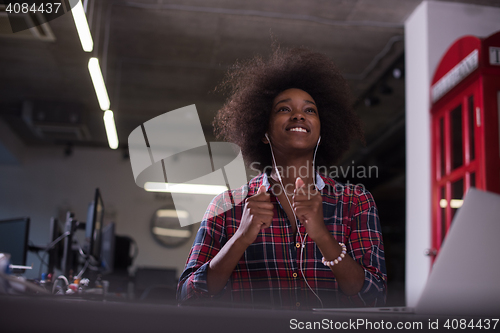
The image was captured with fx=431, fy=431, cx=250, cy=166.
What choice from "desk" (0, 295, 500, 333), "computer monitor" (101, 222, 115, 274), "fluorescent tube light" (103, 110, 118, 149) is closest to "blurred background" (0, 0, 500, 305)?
"fluorescent tube light" (103, 110, 118, 149)

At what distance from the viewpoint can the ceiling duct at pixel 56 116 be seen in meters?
6.39

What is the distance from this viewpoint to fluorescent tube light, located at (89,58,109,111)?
3.31m

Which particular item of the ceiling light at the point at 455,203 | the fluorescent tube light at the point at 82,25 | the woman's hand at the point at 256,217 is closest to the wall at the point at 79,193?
the fluorescent tube light at the point at 82,25

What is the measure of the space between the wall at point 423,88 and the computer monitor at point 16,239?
2.83 m

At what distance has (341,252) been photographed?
1.12 metres

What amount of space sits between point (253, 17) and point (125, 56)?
5.89 feet

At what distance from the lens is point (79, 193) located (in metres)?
8.26

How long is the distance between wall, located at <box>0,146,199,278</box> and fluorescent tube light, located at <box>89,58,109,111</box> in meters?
4.77

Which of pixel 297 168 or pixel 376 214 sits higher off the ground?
pixel 297 168

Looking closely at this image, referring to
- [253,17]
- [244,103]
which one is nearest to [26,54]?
[253,17]

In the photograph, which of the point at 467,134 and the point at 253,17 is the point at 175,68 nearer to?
the point at 253,17

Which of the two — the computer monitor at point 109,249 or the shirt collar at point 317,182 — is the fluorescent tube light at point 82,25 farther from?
the shirt collar at point 317,182

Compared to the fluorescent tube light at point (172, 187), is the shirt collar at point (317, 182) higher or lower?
lower

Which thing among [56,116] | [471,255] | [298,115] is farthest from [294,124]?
[56,116]
